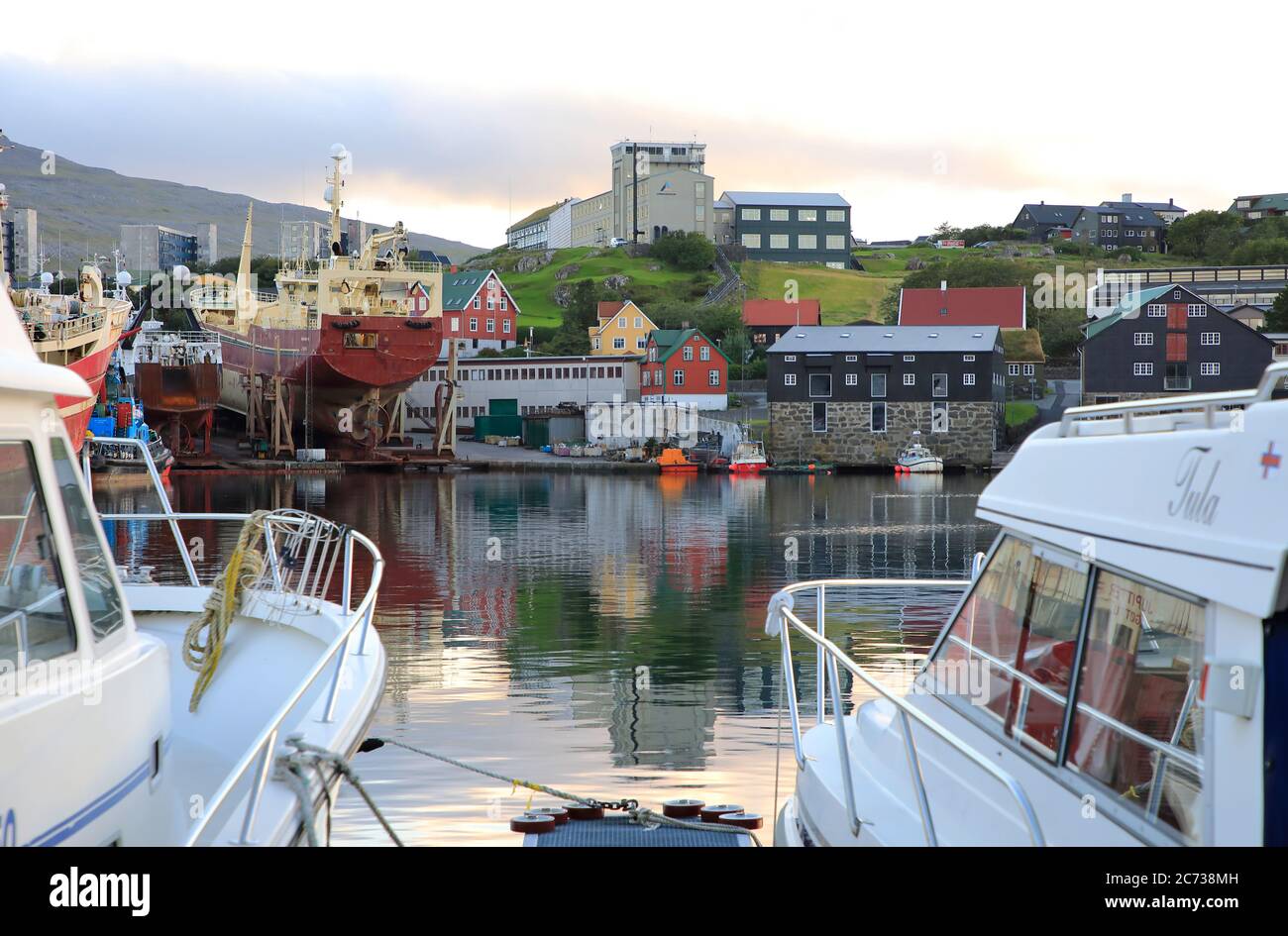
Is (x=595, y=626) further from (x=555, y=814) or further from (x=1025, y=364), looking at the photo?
(x=1025, y=364)

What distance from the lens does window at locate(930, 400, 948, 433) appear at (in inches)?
2980

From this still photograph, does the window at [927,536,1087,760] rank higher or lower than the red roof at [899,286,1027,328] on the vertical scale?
lower

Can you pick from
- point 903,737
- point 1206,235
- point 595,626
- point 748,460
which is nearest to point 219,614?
point 903,737

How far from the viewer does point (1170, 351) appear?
67812 mm

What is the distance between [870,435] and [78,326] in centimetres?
4770

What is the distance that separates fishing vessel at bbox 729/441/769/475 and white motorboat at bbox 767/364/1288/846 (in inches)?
2653

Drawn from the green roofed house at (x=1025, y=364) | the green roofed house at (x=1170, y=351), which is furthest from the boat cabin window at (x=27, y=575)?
the green roofed house at (x=1025, y=364)

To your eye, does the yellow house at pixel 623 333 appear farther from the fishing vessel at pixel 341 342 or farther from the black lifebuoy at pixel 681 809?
the black lifebuoy at pixel 681 809

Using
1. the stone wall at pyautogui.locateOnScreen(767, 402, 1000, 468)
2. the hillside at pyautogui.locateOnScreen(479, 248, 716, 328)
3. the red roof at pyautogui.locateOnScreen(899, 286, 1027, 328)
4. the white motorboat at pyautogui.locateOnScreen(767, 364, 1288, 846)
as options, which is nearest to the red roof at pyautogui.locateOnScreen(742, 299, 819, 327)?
the red roof at pyautogui.locateOnScreen(899, 286, 1027, 328)

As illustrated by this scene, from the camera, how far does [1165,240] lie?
153 meters

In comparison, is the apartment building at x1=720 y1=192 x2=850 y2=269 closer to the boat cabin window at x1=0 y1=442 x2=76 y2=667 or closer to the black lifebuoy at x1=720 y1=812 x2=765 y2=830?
the black lifebuoy at x1=720 y1=812 x2=765 y2=830
